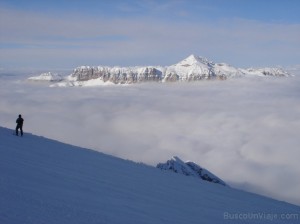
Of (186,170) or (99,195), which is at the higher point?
(99,195)

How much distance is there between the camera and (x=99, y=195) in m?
12.8

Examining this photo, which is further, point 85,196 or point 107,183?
point 107,183

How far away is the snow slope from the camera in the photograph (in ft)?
32.1

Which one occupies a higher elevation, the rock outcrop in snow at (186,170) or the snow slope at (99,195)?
the snow slope at (99,195)

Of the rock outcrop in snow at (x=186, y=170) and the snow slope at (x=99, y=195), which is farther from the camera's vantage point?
the rock outcrop in snow at (x=186, y=170)

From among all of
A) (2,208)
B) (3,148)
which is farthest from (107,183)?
(2,208)

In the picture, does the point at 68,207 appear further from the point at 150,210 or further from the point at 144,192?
the point at 144,192

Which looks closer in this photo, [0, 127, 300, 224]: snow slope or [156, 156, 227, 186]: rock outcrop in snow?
[0, 127, 300, 224]: snow slope

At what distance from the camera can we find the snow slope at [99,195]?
9789mm

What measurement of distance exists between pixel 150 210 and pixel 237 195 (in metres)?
9.69

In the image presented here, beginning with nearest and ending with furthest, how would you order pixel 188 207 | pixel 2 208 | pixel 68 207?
A: pixel 2 208 < pixel 68 207 < pixel 188 207

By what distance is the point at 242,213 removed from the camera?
52.7 feet

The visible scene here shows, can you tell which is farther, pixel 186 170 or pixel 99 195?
pixel 186 170

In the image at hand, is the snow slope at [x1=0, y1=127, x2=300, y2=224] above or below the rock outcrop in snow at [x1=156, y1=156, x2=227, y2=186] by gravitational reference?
above
